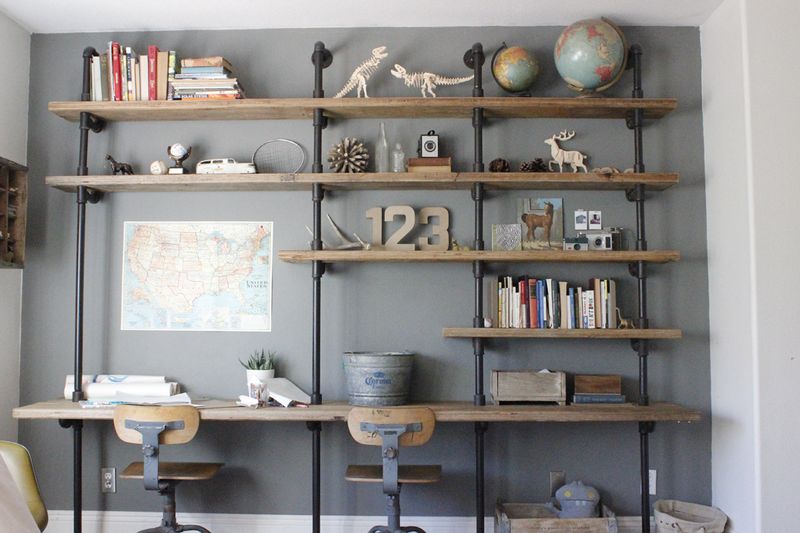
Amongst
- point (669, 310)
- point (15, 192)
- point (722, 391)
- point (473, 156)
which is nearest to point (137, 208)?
point (15, 192)

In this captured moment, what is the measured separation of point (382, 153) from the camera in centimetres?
333

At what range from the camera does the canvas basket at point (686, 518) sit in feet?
9.75

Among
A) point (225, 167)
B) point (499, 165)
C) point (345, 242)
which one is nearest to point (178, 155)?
point (225, 167)

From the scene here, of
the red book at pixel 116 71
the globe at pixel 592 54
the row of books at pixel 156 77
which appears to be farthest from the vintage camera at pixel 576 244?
the red book at pixel 116 71

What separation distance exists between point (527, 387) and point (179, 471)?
1664mm

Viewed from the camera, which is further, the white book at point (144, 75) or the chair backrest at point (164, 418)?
the white book at point (144, 75)

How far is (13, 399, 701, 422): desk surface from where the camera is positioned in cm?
290

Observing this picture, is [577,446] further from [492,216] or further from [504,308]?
[492,216]

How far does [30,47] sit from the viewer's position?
3.49m

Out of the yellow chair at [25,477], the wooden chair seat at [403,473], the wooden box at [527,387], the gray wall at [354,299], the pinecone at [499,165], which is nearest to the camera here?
the yellow chair at [25,477]

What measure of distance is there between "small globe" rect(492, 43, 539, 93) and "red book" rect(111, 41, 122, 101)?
190 cm

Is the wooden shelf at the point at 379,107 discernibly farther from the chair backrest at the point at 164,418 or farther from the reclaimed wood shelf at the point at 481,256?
the chair backrest at the point at 164,418

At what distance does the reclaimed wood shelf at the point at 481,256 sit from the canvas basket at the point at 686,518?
120cm

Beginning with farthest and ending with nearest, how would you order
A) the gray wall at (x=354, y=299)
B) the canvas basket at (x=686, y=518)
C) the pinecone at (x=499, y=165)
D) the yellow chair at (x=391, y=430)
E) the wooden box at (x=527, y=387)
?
1. the gray wall at (x=354, y=299)
2. the pinecone at (x=499, y=165)
3. the wooden box at (x=527, y=387)
4. the canvas basket at (x=686, y=518)
5. the yellow chair at (x=391, y=430)
